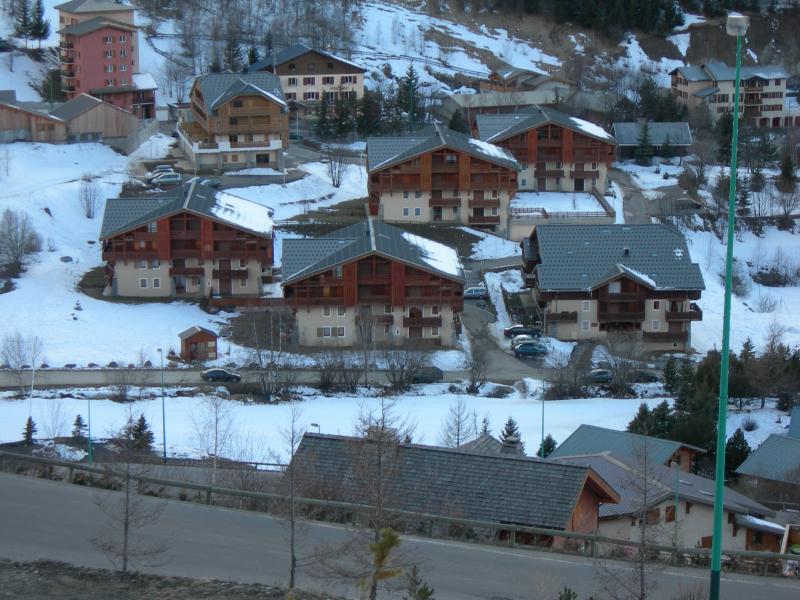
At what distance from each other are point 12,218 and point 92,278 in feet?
11.8

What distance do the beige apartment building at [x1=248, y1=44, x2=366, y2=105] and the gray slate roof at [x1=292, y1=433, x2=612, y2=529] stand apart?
4805 centimetres

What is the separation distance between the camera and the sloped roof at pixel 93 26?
201ft

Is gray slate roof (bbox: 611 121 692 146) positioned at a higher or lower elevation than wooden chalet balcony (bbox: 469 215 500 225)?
higher

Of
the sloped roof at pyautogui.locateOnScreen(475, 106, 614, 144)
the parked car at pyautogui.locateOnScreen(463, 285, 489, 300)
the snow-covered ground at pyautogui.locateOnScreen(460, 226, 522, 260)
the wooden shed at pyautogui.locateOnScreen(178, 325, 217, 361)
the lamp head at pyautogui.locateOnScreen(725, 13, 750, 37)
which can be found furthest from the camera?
the sloped roof at pyautogui.locateOnScreen(475, 106, 614, 144)

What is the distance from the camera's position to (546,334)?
43219 mm

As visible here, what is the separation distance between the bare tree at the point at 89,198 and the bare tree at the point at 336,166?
9.85m

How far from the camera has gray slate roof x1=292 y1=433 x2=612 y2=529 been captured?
17984mm

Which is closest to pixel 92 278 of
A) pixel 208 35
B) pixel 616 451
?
pixel 616 451

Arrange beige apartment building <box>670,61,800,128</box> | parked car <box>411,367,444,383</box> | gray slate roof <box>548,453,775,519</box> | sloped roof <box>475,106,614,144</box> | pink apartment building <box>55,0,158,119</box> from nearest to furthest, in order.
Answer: gray slate roof <box>548,453,775,519</box> < parked car <box>411,367,444,383</box> < sloped roof <box>475,106,614,144</box> < pink apartment building <box>55,0,158,119</box> < beige apartment building <box>670,61,800,128</box>

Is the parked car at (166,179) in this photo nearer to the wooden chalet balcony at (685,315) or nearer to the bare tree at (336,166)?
the bare tree at (336,166)

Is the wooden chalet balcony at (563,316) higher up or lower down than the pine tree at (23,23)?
lower down

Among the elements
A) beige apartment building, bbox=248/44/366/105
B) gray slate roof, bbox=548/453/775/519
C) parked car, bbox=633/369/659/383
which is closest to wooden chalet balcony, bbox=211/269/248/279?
parked car, bbox=633/369/659/383

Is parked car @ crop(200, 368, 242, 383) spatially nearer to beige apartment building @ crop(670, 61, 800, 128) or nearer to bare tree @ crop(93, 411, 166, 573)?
bare tree @ crop(93, 411, 166, 573)

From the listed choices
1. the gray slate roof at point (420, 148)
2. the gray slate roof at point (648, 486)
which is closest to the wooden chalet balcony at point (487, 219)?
the gray slate roof at point (420, 148)
